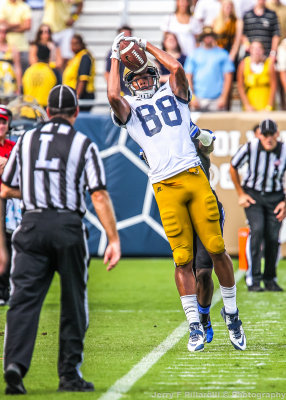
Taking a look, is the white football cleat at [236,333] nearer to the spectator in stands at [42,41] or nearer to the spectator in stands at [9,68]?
the spectator in stands at [9,68]

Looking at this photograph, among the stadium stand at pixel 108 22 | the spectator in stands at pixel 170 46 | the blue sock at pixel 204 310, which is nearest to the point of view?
the blue sock at pixel 204 310

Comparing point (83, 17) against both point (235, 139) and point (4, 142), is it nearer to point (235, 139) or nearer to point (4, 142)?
point (235, 139)

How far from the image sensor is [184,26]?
14766mm

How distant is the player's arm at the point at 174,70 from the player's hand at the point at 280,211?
404 centimetres

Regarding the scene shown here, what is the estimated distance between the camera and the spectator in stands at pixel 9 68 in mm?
14250

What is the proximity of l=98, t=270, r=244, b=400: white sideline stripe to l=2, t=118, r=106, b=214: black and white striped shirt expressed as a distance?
40.6 inches

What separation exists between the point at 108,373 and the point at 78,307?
2.55 feet

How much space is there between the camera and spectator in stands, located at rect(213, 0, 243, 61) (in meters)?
14.5

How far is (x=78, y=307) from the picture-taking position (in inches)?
196

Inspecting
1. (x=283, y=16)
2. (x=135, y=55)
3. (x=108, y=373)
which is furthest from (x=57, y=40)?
(x=108, y=373)

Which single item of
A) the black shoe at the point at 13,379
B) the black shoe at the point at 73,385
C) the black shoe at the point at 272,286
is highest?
the black shoe at the point at 13,379

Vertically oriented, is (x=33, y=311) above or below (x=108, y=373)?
above

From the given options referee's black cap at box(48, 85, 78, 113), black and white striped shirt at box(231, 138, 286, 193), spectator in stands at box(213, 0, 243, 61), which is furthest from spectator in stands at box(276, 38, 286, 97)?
referee's black cap at box(48, 85, 78, 113)

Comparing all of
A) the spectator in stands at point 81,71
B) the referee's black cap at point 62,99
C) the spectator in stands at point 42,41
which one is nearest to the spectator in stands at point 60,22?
the spectator in stands at point 42,41
